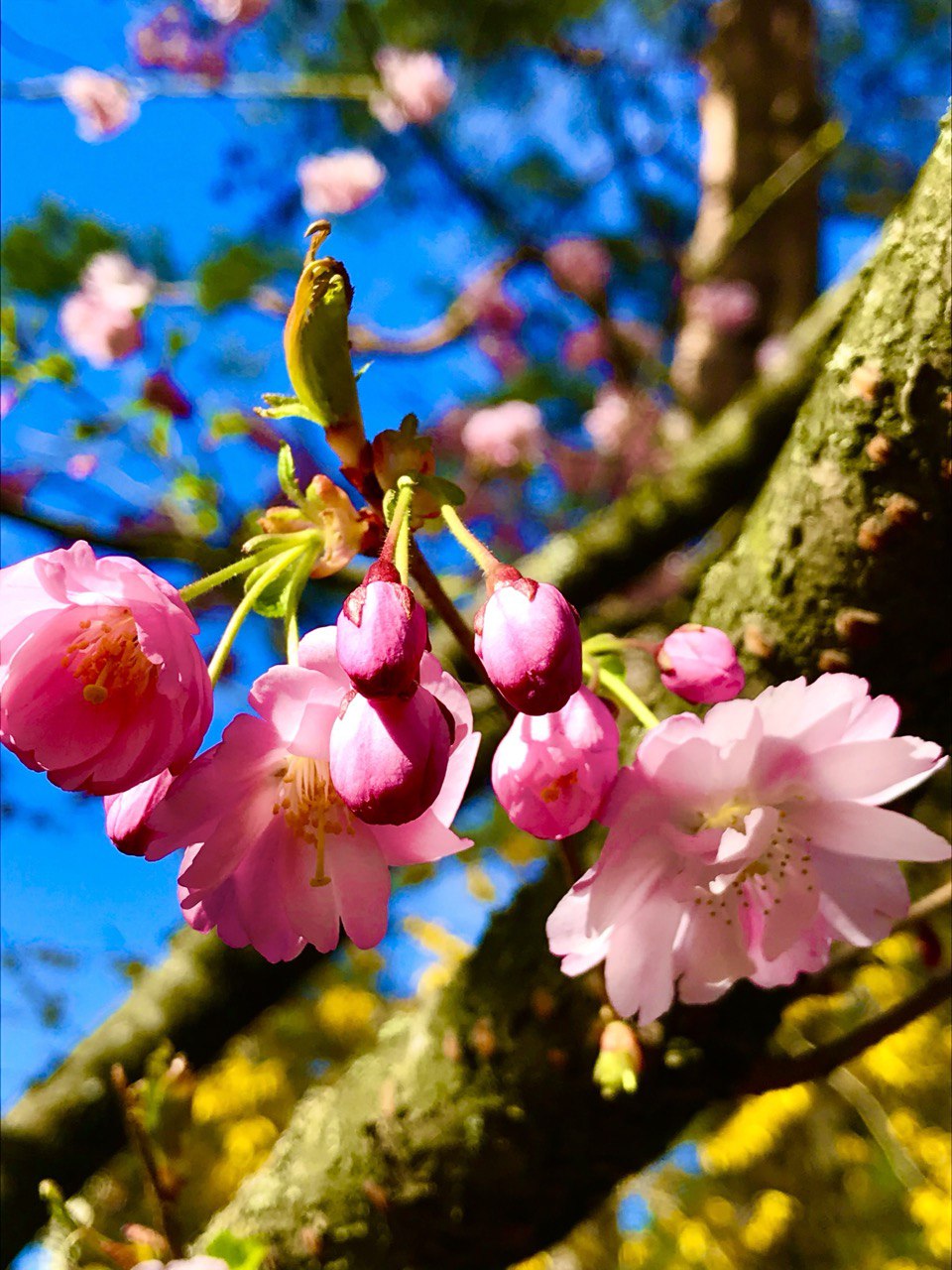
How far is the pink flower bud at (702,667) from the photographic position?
59 centimetres

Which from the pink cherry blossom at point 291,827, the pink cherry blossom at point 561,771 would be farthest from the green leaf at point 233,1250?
the pink cherry blossom at point 561,771

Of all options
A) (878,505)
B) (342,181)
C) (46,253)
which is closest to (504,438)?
(342,181)

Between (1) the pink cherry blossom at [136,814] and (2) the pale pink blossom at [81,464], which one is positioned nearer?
(1) the pink cherry blossom at [136,814]

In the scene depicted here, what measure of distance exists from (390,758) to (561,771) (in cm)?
12

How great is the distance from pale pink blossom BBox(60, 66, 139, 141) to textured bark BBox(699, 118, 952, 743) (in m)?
2.99

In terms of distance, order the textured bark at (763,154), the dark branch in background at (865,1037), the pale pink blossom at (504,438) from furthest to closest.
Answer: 1. the textured bark at (763,154)
2. the pale pink blossom at (504,438)
3. the dark branch in background at (865,1037)

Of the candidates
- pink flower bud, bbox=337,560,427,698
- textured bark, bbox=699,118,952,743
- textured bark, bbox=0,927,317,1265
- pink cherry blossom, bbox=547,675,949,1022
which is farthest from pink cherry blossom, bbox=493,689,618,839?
textured bark, bbox=0,927,317,1265

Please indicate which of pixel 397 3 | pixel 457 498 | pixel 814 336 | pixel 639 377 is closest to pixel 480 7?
pixel 397 3

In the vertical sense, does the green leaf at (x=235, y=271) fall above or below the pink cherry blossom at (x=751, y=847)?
above

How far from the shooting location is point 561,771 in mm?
527

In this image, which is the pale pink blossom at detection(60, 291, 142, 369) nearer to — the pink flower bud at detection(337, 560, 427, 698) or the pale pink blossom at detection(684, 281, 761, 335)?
the pink flower bud at detection(337, 560, 427, 698)

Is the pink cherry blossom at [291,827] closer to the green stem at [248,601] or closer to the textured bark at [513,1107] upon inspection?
the green stem at [248,601]

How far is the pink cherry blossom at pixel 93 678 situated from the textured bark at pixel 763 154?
306 cm

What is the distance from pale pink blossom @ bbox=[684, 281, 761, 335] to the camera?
3219 millimetres
